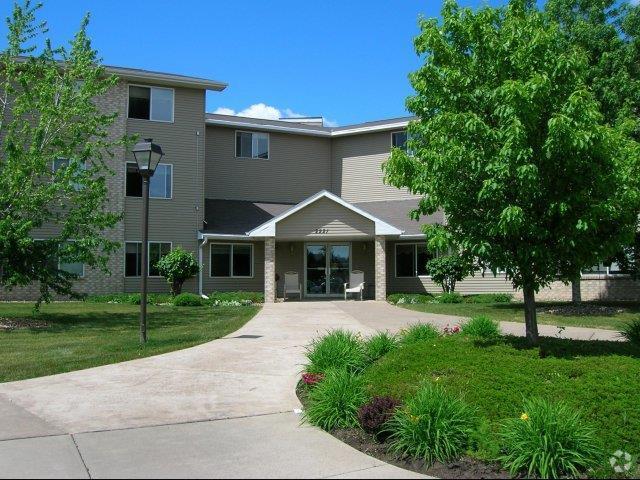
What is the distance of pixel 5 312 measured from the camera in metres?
18.0

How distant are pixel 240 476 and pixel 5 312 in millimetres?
15838

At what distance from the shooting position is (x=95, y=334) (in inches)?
534

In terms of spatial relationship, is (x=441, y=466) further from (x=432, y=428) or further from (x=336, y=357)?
(x=336, y=357)

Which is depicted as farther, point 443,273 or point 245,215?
point 245,215

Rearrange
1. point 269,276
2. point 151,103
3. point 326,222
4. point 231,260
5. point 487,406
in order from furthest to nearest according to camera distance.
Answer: point 231,260 → point 151,103 → point 326,222 → point 269,276 → point 487,406

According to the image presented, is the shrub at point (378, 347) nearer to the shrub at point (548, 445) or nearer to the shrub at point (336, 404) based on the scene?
the shrub at point (336, 404)

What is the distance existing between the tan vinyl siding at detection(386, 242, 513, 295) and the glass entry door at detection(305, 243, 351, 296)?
193 centimetres

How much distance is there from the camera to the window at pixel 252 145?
2895cm

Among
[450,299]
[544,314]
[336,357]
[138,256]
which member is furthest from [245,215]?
[336,357]

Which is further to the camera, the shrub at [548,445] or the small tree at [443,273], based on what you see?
the small tree at [443,273]

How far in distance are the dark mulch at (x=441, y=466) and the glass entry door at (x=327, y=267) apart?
21.1 metres

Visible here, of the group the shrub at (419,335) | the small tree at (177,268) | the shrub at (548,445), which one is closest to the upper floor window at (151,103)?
the small tree at (177,268)

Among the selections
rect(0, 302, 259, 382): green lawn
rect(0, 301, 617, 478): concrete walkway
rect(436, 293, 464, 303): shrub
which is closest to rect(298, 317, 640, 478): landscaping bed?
rect(0, 301, 617, 478): concrete walkway

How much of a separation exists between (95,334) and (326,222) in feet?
39.1
